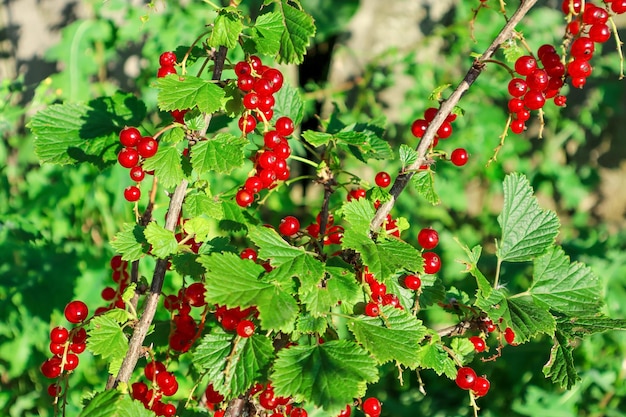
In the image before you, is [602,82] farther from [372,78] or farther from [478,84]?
[372,78]

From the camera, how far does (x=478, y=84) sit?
271 cm

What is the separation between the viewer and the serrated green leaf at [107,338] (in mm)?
882

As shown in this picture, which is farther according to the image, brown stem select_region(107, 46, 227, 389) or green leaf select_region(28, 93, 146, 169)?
green leaf select_region(28, 93, 146, 169)

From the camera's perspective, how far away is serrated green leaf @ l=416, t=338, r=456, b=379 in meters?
0.90

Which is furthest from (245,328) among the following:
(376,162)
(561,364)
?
(376,162)

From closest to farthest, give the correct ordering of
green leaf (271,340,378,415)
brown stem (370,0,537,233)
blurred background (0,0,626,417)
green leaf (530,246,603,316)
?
green leaf (271,340,378,415) < brown stem (370,0,537,233) < green leaf (530,246,603,316) < blurred background (0,0,626,417)

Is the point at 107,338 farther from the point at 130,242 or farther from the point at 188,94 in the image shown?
the point at 188,94

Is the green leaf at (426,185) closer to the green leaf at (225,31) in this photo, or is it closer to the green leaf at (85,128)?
the green leaf at (225,31)

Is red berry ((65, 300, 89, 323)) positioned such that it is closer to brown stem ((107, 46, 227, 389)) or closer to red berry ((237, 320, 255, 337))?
brown stem ((107, 46, 227, 389))

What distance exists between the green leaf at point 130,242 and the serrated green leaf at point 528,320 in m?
0.55

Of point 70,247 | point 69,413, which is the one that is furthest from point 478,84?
point 69,413

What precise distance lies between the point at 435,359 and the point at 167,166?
0.48 m

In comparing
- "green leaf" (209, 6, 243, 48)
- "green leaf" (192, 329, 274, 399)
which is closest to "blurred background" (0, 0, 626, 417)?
"green leaf" (192, 329, 274, 399)

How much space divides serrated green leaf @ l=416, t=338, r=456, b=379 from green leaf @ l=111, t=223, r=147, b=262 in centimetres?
43
